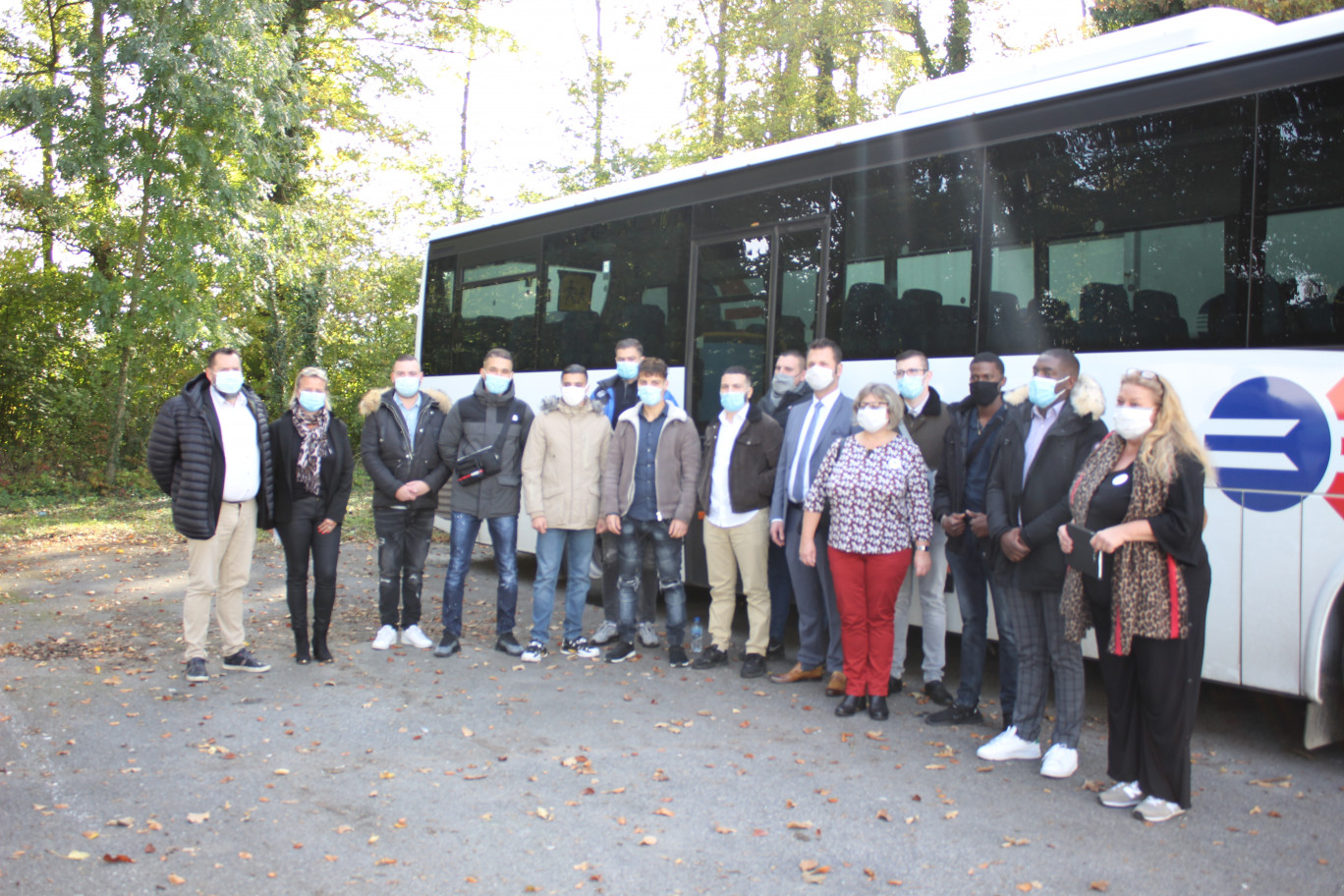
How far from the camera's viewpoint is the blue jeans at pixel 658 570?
7270 mm

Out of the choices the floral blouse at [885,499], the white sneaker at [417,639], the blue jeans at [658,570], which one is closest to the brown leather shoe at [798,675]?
the blue jeans at [658,570]

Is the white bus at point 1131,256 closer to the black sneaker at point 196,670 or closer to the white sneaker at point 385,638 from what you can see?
the white sneaker at point 385,638

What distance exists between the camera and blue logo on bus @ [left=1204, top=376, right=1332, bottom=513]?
195 inches

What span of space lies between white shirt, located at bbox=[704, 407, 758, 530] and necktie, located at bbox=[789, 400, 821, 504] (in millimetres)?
460

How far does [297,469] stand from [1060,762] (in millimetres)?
5070

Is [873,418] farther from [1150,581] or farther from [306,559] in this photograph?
[306,559]

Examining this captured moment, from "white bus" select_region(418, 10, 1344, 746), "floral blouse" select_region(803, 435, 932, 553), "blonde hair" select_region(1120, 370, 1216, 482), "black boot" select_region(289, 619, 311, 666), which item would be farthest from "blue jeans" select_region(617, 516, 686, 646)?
"blonde hair" select_region(1120, 370, 1216, 482)

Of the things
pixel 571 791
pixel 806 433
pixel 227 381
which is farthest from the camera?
pixel 227 381

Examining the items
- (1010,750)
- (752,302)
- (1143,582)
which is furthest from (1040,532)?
(752,302)

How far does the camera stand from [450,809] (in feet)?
14.8

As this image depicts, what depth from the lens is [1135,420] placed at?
4406 mm

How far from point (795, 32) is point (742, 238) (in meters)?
13.5

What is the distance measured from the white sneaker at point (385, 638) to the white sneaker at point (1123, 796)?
16.4 feet

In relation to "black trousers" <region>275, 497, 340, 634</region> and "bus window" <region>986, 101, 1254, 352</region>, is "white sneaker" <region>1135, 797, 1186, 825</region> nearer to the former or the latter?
"bus window" <region>986, 101, 1254, 352</region>
